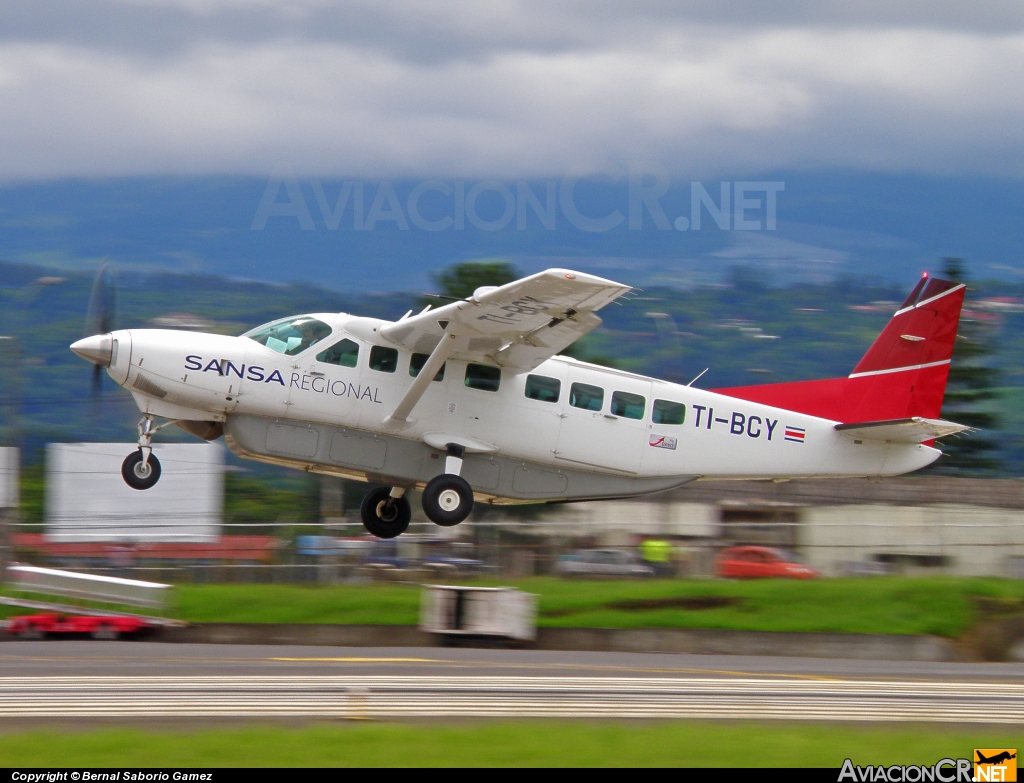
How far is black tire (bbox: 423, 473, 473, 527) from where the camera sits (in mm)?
19422

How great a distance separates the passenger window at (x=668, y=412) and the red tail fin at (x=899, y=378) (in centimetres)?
112

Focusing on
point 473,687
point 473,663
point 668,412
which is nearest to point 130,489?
point 668,412

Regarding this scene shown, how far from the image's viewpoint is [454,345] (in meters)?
18.9

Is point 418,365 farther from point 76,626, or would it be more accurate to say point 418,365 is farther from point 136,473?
point 76,626

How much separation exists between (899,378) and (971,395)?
46937mm

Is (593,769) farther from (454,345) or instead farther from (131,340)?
(131,340)

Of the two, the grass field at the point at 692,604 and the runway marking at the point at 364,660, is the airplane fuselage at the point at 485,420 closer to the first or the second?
the runway marking at the point at 364,660

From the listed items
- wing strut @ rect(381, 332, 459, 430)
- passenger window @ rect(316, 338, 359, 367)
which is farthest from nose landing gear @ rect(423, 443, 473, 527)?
passenger window @ rect(316, 338, 359, 367)

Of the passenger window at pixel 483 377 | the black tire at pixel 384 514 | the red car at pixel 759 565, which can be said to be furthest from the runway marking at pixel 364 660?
the red car at pixel 759 565

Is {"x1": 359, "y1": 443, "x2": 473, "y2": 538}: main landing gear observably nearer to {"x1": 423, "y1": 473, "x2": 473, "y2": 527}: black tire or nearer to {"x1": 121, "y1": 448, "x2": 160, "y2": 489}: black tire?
{"x1": 423, "y1": 473, "x2": 473, "y2": 527}: black tire

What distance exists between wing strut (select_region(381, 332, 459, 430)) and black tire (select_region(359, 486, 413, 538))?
2373mm

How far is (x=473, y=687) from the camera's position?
13852 mm

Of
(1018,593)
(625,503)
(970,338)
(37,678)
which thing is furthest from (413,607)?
(970,338)

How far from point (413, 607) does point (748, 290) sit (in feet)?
408
